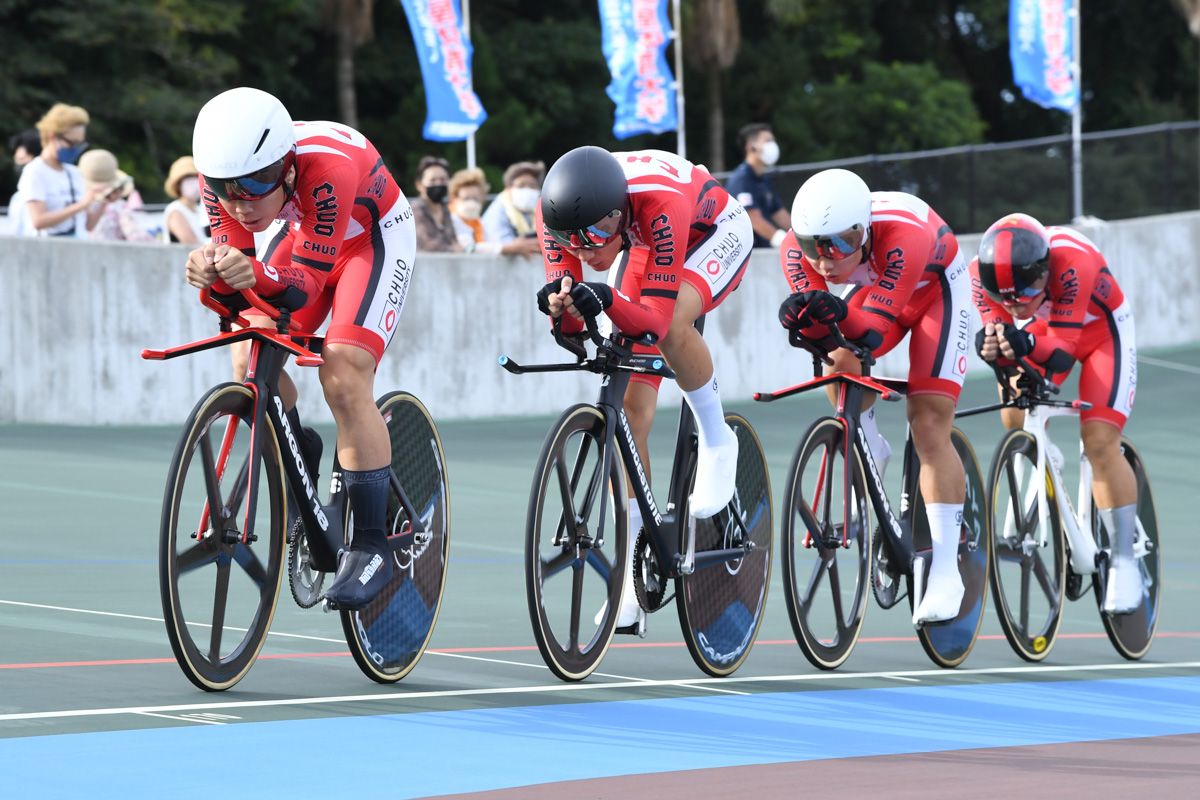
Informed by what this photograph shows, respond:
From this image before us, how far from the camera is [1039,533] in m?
7.07

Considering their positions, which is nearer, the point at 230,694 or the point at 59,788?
the point at 59,788

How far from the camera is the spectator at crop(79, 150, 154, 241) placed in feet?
38.3

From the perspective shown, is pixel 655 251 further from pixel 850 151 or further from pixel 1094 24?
pixel 1094 24

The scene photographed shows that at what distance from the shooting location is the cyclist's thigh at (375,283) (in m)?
5.02

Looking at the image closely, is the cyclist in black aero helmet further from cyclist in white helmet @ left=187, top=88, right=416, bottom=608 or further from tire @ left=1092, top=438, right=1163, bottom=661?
tire @ left=1092, top=438, right=1163, bottom=661

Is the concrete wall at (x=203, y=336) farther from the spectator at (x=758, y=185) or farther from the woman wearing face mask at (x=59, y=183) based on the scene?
the spectator at (x=758, y=185)

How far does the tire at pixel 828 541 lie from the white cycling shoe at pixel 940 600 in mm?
229

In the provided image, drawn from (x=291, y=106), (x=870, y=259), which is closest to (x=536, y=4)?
(x=291, y=106)

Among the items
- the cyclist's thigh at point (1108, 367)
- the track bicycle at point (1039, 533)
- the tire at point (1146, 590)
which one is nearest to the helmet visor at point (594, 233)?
the track bicycle at point (1039, 533)

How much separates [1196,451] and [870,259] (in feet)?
25.8

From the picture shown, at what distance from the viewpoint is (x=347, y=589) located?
195 inches

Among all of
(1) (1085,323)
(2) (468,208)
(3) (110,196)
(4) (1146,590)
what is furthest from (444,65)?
(4) (1146,590)

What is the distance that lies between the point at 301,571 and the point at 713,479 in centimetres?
140

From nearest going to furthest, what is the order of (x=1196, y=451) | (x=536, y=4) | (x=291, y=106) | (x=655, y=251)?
(x=655, y=251), (x=1196, y=451), (x=291, y=106), (x=536, y=4)
